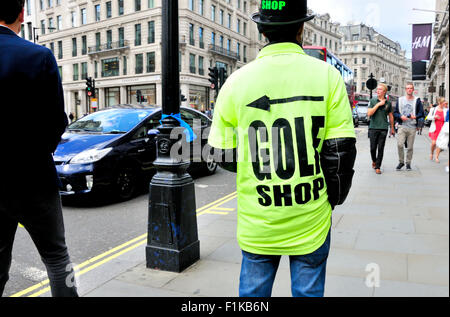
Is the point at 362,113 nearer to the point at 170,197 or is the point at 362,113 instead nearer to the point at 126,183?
the point at 126,183

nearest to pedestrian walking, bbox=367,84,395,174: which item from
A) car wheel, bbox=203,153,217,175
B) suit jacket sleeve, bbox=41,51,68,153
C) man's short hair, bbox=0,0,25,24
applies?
car wheel, bbox=203,153,217,175

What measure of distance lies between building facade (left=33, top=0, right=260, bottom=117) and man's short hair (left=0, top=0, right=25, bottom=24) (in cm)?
3260

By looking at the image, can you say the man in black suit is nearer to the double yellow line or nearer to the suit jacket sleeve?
the suit jacket sleeve

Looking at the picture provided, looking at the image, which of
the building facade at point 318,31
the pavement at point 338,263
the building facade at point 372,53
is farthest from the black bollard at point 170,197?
the building facade at point 372,53

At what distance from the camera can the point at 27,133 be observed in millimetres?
1932

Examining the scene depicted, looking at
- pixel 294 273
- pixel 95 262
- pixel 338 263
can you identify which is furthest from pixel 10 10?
pixel 338 263

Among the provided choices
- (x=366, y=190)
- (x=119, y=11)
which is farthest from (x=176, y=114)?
(x=119, y=11)

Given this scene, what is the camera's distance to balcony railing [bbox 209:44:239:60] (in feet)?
135

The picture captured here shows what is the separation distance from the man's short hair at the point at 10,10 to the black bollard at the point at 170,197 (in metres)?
1.43

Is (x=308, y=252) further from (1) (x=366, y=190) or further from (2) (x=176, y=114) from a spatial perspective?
(1) (x=366, y=190)

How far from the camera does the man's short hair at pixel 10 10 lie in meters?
1.96

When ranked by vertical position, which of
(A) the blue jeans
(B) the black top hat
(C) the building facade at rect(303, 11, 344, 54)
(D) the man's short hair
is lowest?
(A) the blue jeans

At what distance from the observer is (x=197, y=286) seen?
9.59 ft

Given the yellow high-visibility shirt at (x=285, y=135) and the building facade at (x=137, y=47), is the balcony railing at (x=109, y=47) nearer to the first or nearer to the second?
the building facade at (x=137, y=47)
